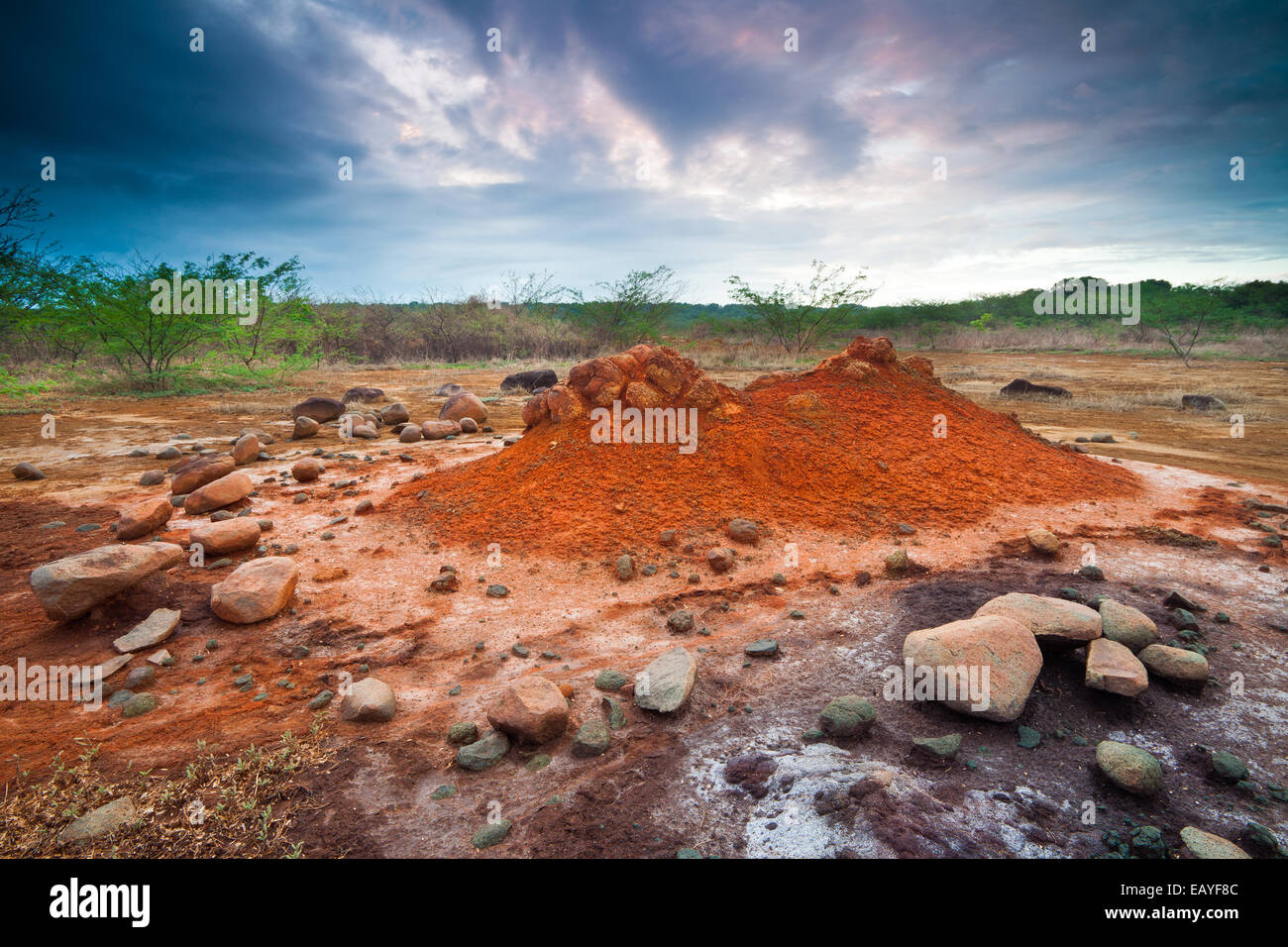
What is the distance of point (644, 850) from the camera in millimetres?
1781

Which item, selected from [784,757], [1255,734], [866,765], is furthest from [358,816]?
[1255,734]

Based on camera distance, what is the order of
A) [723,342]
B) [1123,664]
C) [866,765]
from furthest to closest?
[723,342] < [1123,664] < [866,765]

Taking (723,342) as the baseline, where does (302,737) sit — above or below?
below

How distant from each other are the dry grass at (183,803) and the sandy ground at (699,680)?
0.38ft

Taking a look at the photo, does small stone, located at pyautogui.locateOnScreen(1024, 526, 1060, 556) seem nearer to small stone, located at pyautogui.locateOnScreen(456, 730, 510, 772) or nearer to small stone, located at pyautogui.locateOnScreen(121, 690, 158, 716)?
small stone, located at pyautogui.locateOnScreen(456, 730, 510, 772)

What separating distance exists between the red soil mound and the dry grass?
241cm

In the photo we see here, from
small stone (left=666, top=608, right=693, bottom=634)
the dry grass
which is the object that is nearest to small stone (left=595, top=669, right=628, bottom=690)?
small stone (left=666, top=608, right=693, bottom=634)

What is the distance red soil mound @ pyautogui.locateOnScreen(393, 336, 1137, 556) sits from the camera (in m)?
4.79

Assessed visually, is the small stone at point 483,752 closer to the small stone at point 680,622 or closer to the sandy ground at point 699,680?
the sandy ground at point 699,680

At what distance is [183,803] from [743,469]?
14.2 ft

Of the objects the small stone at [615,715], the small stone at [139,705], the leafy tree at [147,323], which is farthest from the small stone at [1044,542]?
the leafy tree at [147,323]
